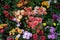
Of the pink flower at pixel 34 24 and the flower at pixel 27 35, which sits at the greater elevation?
the pink flower at pixel 34 24

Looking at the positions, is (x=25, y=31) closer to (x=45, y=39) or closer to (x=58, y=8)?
(x=45, y=39)

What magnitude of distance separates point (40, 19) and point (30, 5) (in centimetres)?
44

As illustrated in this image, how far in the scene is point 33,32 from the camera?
368 cm

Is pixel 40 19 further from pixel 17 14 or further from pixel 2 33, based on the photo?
pixel 2 33

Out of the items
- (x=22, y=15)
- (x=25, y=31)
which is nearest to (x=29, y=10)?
(x=22, y=15)

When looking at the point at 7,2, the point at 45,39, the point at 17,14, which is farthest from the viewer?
the point at 7,2

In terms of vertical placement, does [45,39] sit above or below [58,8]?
below

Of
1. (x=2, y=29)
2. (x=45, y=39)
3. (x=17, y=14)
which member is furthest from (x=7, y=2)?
(x=45, y=39)

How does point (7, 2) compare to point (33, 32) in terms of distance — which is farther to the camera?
point (7, 2)

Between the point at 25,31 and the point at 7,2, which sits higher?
the point at 7,2

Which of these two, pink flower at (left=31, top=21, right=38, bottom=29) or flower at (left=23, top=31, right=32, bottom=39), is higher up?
pink flower at (left=31, top=21, right=38, bottom=29)

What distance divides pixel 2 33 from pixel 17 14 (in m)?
0.43

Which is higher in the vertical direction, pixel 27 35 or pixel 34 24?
pixel 34 24

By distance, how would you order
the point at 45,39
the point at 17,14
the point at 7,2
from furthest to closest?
1. the point at 7,2
2. the point at 17,14
3. the point at 45,39
